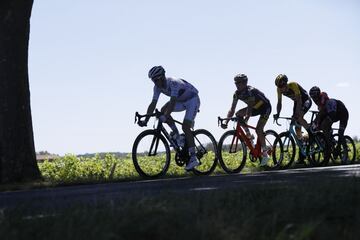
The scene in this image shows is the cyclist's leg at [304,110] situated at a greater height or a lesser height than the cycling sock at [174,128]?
greater

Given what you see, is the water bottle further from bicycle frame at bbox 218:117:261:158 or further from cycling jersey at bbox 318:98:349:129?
cycling jersey at bbox 318:98:349:129

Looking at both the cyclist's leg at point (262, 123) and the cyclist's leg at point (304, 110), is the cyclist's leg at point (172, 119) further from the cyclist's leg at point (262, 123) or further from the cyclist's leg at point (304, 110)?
the cyclist's leg at point (304, 110)

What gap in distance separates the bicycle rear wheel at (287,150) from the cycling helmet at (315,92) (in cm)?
137

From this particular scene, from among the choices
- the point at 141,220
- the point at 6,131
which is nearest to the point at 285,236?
the point at 141,220

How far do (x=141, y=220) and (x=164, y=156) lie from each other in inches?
319

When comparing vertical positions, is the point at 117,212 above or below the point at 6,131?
below

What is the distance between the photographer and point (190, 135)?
12.8 meters

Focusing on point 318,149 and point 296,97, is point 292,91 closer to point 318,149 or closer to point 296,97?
point 296,97

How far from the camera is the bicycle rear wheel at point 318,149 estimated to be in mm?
16297

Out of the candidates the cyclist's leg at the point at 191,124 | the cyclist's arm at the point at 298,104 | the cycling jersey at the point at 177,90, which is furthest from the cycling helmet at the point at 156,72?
the cyclist's arm at the point at 298,104

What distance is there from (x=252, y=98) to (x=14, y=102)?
17.0 feet

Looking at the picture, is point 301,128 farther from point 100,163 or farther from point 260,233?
point 260,233

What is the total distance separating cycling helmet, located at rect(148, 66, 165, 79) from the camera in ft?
40.1

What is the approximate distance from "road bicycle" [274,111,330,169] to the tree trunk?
20.5 feet
